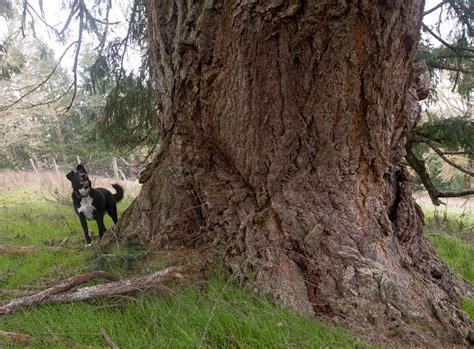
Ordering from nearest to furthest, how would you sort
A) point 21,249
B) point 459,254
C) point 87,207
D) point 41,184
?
point 21,249
point 459,254
point 87,207
point 41,184

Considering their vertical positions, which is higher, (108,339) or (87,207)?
(87,207)

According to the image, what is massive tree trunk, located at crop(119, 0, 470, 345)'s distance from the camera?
2299 millimetres

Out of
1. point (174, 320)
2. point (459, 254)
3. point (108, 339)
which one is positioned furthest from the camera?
point (459, 254)

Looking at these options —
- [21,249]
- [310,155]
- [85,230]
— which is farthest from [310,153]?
[85,230]

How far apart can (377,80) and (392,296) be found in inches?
56.0

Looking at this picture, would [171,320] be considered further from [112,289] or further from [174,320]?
[112,289]

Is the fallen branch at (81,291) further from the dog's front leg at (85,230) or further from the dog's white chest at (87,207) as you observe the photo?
the dog's white chest at (87,207)

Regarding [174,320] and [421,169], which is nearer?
[174,320]

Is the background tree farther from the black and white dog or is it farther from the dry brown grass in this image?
the dry brown grass

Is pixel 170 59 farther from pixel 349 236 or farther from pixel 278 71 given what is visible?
pixel 349 236

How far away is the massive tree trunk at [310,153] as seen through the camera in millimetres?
2299

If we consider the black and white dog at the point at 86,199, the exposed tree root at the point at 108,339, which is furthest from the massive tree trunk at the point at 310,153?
the black and white dog at the point at 86,199

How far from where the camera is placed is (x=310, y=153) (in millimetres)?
2684

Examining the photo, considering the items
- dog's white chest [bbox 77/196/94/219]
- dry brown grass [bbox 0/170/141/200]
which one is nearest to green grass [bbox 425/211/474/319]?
dog's white chest [bbox 77/196/94/219]
